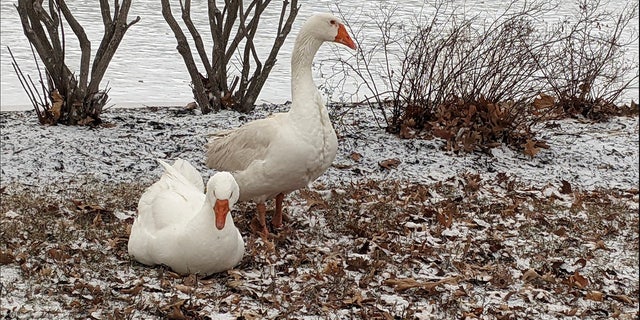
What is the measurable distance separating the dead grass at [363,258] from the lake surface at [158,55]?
2.20 metres

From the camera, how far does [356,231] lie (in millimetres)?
5371

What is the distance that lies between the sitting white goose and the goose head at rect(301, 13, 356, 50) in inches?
49.3

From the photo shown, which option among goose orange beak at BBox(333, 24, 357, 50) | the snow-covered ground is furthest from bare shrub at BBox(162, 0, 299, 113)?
goose orange beak at BBox(333, 24, 357, 50)

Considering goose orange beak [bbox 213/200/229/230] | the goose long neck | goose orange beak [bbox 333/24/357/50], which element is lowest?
goose orange beak [bbox 213/200/229/230]

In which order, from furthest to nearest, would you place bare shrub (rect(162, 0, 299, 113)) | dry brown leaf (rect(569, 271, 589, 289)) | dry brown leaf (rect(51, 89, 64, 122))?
1. bare shrub (rect(162, 0, 299, 113))
2. dry brown leaf (rect(51, 89, 64, 122))
3. dry brown leaf (rect(569, 271, 589, 289))

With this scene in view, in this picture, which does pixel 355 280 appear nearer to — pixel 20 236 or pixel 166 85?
pixel 20 236

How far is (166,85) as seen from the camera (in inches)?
378

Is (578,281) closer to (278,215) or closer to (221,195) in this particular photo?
(278,215)

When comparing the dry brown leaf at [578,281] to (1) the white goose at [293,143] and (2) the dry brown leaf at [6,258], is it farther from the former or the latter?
(2) the dry brown leaf at [6,258]

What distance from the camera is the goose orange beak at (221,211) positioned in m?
4.37

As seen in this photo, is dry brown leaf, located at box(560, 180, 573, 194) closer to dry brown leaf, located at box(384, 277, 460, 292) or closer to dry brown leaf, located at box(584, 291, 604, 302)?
dry brown leaf, located at box(584, 291, 604, 302)

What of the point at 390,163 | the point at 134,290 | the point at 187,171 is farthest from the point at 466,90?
the point at 134,290

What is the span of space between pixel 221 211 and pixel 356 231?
122 centimetres

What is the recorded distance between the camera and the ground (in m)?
4.32
